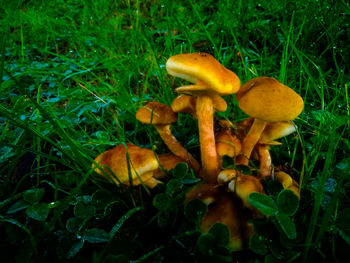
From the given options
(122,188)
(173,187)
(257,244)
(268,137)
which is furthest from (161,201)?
(268,137)

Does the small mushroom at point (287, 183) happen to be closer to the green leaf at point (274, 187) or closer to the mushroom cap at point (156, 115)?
A: the green leaf at point (274, 187)

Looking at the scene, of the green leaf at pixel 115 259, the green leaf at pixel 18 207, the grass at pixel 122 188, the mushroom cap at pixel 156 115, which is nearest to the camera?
the green leaf at pixel 115 259

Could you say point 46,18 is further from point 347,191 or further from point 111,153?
point 347,191

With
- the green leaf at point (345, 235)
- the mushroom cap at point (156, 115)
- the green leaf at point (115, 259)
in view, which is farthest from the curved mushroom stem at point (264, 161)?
the green leaf at point (115, 259)

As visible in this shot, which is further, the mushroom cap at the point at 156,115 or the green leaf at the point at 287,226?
the mushroom cap at the point at 156,115

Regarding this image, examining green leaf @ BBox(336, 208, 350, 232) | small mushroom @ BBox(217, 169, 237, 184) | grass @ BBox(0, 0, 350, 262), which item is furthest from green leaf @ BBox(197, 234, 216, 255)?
green leaf @ BBox(336, 208, 350, 232)

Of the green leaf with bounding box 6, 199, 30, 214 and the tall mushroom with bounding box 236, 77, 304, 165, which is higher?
the tall mushroom with bounding box 236, 77, 304, 165

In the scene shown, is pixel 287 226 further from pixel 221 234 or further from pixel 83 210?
pixel 83 210

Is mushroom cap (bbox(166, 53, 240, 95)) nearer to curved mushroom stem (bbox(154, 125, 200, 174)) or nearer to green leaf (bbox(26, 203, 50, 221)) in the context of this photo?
curved mushroom stem (bbox(154, 125, 200, 174))
